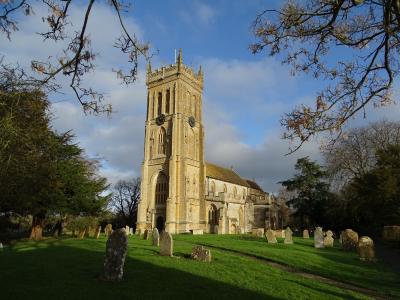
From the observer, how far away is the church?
1801 inches

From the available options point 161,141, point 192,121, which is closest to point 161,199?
point 161,141

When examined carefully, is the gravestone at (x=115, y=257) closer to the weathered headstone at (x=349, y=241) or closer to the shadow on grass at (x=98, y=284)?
the shadow on grass at (x=98, y=284)

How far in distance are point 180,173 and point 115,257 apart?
36.3 m

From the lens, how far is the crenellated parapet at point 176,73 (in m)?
51.1

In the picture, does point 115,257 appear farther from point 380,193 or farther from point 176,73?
point 176,73

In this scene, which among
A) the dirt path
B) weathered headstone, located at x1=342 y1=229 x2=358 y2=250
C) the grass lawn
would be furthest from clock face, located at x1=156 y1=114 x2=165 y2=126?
the grass lawn

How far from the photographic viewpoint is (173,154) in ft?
155

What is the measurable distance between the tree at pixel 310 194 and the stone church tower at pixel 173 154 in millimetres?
11566

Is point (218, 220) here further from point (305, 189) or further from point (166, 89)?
point (166, 89)

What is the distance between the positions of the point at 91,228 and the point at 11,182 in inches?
605

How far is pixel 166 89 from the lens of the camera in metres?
51.8

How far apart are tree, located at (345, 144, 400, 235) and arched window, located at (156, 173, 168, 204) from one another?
70.3 ft

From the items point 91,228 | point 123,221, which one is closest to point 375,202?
point 91,228

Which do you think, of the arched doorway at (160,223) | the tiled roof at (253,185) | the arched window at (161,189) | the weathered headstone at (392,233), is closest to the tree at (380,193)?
the weathered headstone at (392,233)
